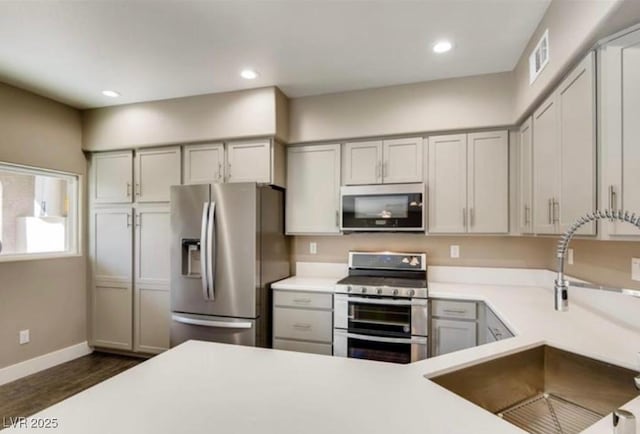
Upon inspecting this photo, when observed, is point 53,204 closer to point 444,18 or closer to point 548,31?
point 444,18

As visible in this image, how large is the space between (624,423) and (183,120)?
11.5ft

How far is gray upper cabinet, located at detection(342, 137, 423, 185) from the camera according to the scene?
2.89 metres

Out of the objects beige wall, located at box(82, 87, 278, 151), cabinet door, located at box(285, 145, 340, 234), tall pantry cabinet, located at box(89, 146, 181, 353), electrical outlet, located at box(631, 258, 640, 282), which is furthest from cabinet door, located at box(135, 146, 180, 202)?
electrical outlet, located at box(631, 258, 640, 282)

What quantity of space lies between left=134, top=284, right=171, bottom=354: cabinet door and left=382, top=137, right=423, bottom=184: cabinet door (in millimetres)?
2516

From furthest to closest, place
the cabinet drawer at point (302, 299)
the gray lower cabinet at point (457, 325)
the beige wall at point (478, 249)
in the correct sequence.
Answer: the cabinet drawer at point (302, 299) → the gray lower cabinet at point (457, 325) → the beige wall at point (478, 249)

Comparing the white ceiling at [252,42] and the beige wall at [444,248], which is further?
the beige wall at [444,248]

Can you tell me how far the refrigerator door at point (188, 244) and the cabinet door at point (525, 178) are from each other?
8.51 ft

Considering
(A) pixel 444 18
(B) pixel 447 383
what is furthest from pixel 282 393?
(A) pixel 444 18

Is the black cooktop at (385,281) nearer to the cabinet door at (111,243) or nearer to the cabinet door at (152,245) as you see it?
the cabinet door at (152,245)

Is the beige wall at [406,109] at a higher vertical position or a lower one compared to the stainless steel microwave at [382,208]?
higher

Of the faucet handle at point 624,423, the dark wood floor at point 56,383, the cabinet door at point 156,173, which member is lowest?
the dark wood floor at point 56,383

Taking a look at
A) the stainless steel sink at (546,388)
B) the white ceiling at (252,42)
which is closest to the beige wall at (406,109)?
the white ceiling at (252,42)

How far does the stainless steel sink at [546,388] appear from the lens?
1.12 m

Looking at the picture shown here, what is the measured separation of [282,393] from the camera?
3.10ft
